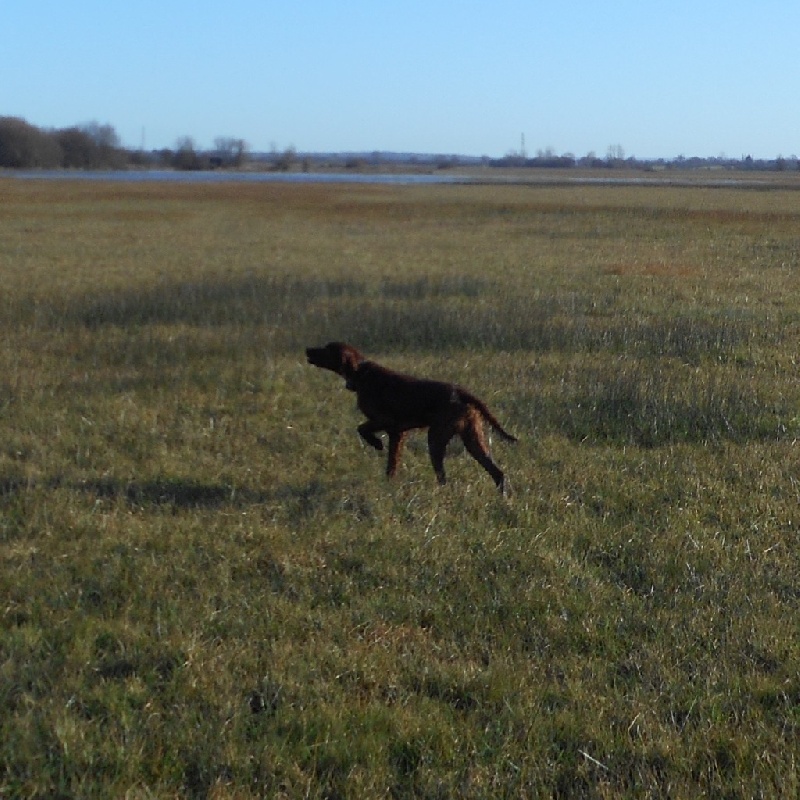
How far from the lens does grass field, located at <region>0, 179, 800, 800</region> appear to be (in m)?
3.68

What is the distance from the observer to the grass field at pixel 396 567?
12.1 ft

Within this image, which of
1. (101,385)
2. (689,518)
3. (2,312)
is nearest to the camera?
(689,518)

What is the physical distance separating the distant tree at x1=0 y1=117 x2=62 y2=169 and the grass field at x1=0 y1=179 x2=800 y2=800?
107093mm

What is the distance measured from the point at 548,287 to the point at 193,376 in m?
8.57

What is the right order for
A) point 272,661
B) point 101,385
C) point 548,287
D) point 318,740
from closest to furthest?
point 318,740, point 272,661, point 101,385, point 548,287

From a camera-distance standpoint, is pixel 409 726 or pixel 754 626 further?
pixel 754 626

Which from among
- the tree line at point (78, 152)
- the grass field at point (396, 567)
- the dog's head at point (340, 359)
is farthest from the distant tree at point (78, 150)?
the dog's head at point (340, 359)

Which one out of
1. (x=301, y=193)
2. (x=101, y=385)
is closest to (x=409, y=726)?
(x=101, y=385)

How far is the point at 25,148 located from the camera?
365 ft

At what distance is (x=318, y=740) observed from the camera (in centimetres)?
375

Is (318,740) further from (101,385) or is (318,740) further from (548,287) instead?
(548,287)

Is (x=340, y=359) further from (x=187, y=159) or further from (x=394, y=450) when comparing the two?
(x=187, y=159)

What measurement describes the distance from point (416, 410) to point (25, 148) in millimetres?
115224

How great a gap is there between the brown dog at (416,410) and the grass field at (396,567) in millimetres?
292
